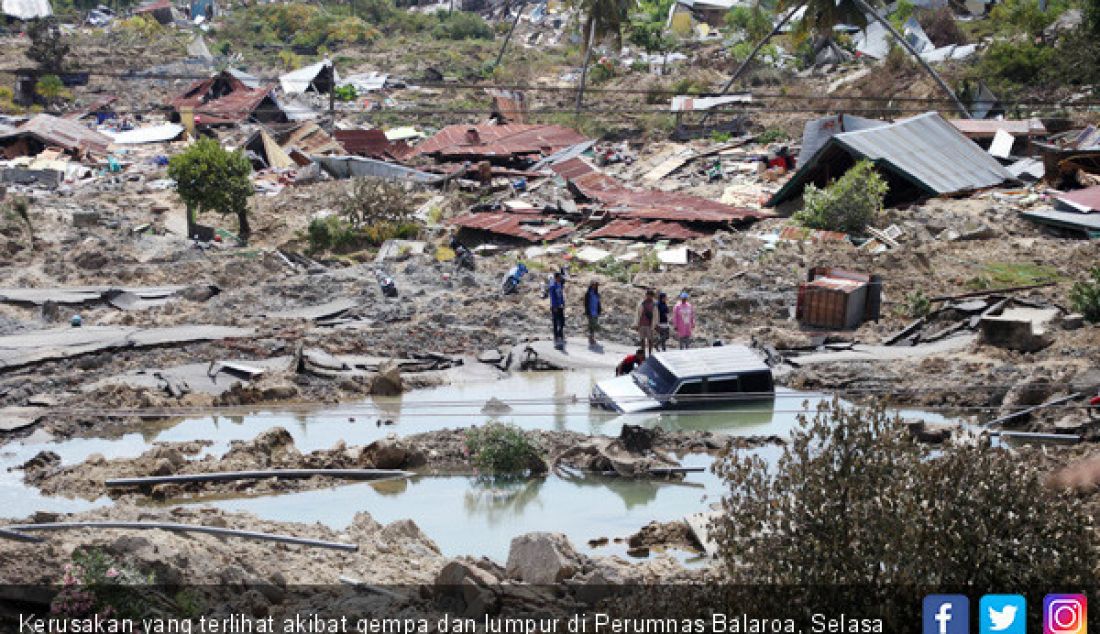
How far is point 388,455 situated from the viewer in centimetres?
1430

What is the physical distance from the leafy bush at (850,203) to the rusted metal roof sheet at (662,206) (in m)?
1.75

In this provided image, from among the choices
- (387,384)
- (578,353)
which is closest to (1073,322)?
(578,353)

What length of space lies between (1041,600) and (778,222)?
63.1 feet

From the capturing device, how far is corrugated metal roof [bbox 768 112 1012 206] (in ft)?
87.1

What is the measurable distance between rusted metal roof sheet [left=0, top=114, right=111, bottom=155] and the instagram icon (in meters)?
34.8

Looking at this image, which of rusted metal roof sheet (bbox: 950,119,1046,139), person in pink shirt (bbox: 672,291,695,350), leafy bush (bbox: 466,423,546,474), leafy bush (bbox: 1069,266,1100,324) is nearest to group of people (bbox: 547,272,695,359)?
person in pink shirt (bbox: 672,291,695,350)

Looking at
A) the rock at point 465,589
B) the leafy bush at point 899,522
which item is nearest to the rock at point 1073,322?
the leafy bush at point 899,522

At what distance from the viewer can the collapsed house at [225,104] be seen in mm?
43188

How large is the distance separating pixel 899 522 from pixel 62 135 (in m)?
35.4

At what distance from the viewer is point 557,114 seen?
43.7 metres

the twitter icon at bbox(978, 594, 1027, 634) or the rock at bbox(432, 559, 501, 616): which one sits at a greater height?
the twitter icon at bbox(978, 594, 1027, 634)

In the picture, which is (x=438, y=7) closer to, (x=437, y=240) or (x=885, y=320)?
(x=437, y=240)

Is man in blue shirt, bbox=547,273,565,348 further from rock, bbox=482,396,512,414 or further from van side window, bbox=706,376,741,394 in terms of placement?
van side window, bbox=706,376,741,394

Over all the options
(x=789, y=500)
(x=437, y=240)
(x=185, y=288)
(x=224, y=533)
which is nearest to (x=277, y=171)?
(x=437, y=240)
